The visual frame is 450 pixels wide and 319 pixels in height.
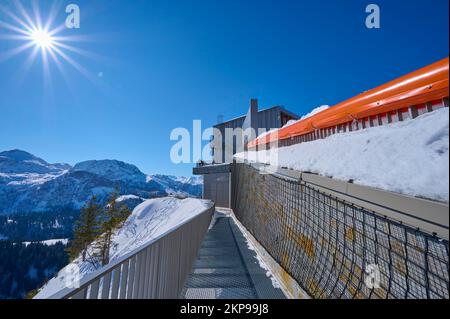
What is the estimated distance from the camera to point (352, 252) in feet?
7.13

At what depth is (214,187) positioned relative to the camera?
63.9 ft

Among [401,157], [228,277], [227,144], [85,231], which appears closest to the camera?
[401,157]

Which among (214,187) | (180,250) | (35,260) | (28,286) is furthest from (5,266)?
(180,250)

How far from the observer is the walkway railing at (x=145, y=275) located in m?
1.46

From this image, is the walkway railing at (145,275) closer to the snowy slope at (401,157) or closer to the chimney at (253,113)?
the snowy slope at (401,157)

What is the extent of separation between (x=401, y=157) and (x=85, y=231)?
4801 cm

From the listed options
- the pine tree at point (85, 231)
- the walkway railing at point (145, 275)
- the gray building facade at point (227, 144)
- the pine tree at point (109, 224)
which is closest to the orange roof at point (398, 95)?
the walkway railing at point (145, 275)

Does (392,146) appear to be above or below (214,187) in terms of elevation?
above

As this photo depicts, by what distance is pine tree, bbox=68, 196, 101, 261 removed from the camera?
130 ft

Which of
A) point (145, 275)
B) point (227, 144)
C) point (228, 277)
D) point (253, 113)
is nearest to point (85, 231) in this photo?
point (227, 144)

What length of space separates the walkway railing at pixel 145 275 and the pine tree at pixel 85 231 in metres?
42.4

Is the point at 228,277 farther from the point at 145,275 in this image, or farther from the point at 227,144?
the point at 227,144
